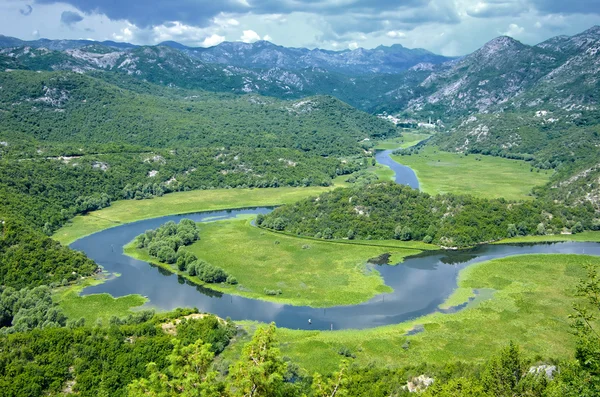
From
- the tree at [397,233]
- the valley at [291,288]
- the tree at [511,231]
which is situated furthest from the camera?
the tree at [511,231]

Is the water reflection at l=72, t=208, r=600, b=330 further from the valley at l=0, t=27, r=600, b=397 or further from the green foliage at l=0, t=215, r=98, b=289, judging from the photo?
the green foliage at l=0, t=215, r=98, b=289

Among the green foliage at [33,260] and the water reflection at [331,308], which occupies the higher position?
the green foliage at [33,260]

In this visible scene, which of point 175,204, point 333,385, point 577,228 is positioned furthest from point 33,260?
point 577,228

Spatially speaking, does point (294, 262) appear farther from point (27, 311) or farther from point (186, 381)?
point (186, 381)

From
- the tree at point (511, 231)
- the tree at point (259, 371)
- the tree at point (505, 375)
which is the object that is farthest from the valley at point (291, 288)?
the tree at point (511, 231)

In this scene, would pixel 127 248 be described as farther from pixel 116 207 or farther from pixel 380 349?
pixel 380 349

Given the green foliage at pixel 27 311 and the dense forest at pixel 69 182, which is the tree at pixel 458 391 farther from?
the dense forest at pixel 69 182
